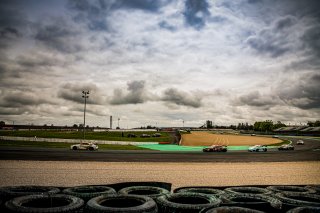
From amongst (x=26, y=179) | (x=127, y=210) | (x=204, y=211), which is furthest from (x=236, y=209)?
(x=26, y=179)

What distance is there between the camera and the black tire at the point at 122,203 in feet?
15.8

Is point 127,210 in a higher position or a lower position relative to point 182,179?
higher

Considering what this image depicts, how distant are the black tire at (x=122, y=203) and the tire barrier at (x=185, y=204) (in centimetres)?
22

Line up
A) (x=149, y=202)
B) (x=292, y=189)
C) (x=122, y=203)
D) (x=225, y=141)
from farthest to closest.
A: 1. (x=225, y=141)
2. (x=292, y=189)
3. (x=122, y=203)
4. (x=149, y=202)

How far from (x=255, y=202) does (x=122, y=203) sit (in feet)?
9.60

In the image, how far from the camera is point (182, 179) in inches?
571

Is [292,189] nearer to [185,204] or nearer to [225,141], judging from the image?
[185,204]

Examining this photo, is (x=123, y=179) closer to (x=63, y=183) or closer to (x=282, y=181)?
(x=63, y=183)

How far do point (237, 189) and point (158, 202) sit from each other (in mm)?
2689

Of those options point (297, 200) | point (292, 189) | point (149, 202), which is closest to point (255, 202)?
point (297, 200)

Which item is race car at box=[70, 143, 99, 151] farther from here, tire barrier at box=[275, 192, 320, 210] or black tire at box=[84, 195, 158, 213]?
tire barrier at box=[275, 192, 320, 210]

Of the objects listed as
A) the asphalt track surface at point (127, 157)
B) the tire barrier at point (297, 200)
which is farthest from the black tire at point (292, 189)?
the asphalt track surface at point (127, 157)

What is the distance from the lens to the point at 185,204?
4996mm

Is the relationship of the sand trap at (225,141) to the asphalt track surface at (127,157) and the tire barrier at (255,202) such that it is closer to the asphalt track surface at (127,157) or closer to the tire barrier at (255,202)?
the asphalt track surface at (127,157)
